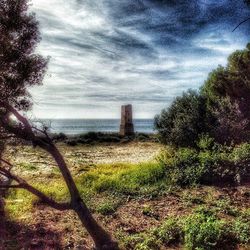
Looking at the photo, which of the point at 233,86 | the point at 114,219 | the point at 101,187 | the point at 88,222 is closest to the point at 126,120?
the point at 233,86

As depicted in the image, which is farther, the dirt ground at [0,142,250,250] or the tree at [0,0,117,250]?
the dirt ground at [0,142,250,250]

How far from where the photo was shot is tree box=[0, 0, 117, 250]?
9.10 m

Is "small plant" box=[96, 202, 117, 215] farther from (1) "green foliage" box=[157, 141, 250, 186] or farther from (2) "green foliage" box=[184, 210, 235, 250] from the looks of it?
(1) "green foliage" box=[157, 141, 250, 186]

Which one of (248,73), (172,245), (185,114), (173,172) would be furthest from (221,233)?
(248,73)

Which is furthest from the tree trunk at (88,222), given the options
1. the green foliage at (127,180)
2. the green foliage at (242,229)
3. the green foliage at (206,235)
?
the green foliage at (127,180)

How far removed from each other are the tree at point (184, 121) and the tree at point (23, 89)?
10.8 meters

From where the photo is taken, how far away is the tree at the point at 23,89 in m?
9.10

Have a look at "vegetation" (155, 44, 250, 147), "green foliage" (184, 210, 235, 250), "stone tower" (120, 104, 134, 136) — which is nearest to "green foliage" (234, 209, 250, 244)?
"green foliage" (184, 210, 235, 250)

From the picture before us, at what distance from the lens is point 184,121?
20672mm

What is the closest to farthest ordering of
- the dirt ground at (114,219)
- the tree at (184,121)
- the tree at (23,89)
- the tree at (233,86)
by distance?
the tree at (23,89) < the dirt ground at (114,219) < the tree at (184,121) < the tree at (233,86)

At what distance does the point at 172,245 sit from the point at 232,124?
1076 centimetres

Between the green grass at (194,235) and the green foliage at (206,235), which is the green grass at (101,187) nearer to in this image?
the green grass at (194,235)

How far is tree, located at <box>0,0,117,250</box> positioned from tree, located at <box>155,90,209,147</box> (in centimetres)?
1083

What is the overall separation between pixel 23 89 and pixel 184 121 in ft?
40.6
